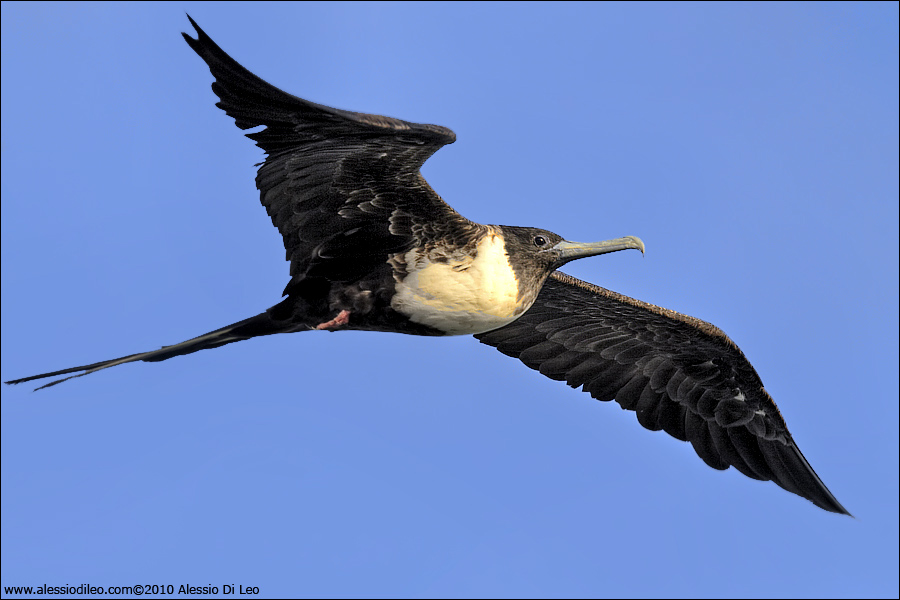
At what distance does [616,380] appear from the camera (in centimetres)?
1050

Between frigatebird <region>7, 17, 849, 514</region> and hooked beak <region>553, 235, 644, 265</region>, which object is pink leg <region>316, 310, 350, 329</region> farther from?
hooked beak <region>553, 235, 644, 265</region>

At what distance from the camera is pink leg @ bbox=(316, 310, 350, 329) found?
324 inches

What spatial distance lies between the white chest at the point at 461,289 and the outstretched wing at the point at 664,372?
1782mm

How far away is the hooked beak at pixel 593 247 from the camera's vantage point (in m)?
8.51

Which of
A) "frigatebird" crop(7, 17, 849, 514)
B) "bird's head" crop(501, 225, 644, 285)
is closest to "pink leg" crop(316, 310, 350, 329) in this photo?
"frigatebird" crop(7, 17, 849, 514)

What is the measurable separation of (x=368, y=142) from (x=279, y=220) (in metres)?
1.09

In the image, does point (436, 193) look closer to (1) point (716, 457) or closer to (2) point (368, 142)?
(2) point (368, 142)

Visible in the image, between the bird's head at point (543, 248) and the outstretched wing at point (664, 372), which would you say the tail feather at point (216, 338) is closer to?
the bird's head at point (543, 248)

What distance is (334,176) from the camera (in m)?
7.73

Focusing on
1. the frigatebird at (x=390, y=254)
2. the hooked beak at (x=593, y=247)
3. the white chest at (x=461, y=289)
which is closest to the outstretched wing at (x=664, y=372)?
the frigatebird at (x=390, y=254)

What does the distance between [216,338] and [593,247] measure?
10.0 feet

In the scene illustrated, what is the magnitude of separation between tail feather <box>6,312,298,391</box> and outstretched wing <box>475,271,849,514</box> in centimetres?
268

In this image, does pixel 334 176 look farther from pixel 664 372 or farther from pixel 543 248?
pixel 664 372

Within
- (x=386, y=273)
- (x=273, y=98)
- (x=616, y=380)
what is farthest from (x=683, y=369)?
(x=273, y=98)
